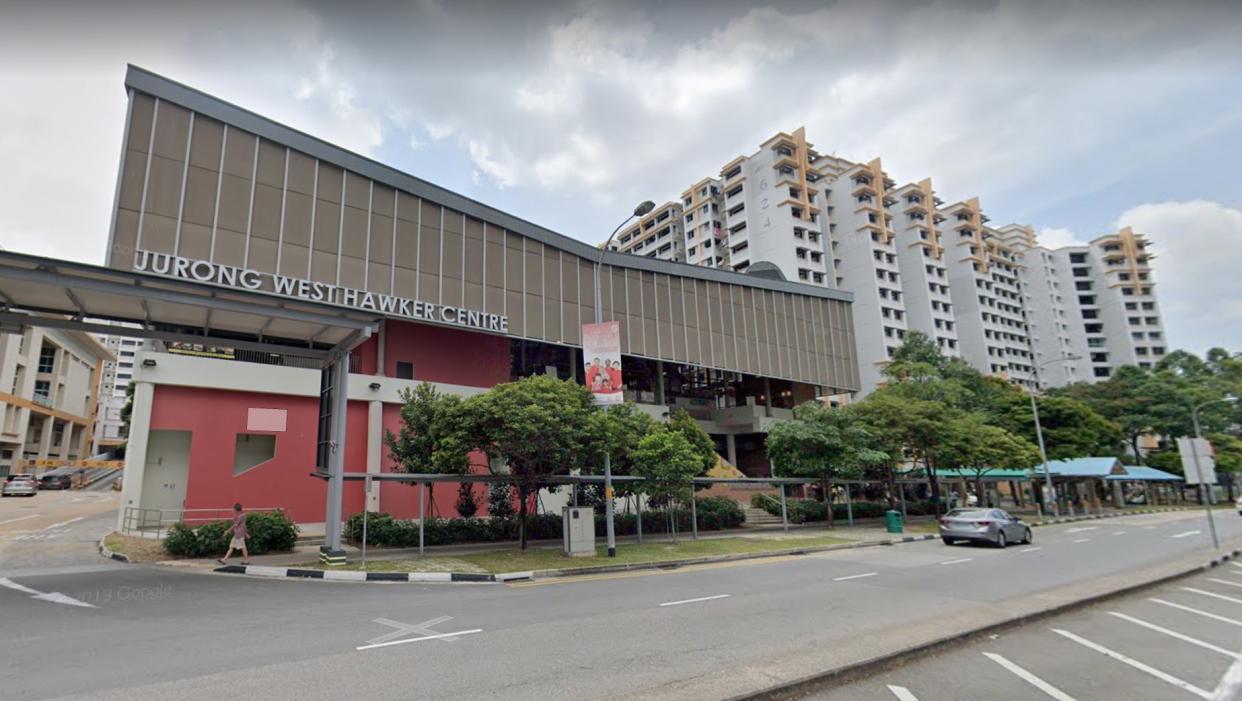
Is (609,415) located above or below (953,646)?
above

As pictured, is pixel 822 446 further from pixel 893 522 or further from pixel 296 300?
pixel 296 300

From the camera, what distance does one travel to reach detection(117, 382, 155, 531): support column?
21453mm

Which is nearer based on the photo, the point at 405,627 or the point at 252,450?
the point at 405,627

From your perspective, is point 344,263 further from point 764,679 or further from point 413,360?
point 764,679

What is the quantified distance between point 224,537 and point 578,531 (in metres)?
9.19

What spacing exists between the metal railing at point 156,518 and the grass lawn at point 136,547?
96 cm

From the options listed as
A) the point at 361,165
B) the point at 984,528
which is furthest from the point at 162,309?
the point at 984,528

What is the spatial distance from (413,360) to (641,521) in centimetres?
1427

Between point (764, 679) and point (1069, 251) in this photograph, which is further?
point (1069, 251)

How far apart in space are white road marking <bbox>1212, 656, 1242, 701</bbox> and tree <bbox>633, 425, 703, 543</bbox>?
14223 millimetres

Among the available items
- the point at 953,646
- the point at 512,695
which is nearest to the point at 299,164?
the point at 512,695

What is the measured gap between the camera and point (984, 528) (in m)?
20.5

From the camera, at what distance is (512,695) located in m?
5.52

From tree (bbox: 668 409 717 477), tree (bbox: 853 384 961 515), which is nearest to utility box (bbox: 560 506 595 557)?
tree (bbox: 668 409 717 477)
